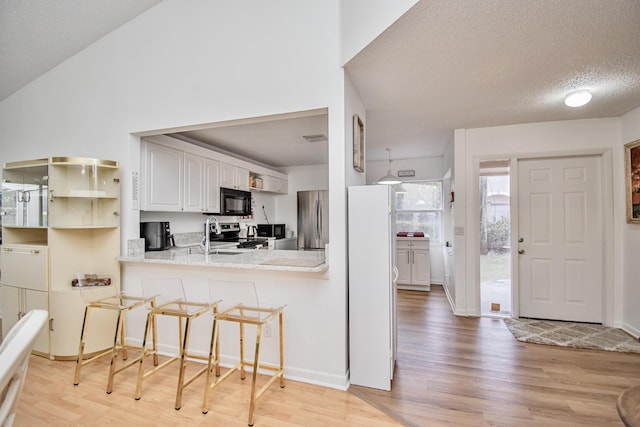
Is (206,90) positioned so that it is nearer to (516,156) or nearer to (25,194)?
(25,194)

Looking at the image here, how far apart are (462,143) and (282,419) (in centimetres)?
371

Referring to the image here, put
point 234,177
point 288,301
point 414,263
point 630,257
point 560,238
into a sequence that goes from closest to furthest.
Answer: point 288,301 → point 630,257 → point 560,238 → point 234,177 → point 414,263

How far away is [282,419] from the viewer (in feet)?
6.44

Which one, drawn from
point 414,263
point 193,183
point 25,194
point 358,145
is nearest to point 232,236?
point 193,183

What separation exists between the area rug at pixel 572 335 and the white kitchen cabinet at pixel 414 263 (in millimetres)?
1698

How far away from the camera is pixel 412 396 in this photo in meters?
2.21

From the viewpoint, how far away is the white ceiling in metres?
1.84

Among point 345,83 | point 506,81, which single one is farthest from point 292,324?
point 506,81

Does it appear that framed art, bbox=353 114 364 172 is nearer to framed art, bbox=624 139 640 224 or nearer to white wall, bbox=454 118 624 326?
white wall, bbox=454 118 624 326

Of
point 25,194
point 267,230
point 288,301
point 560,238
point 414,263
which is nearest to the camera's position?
point 288,301

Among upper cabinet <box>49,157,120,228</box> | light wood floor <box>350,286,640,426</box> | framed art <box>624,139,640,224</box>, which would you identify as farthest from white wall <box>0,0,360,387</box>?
framed art <box>624,139,640,224</box>

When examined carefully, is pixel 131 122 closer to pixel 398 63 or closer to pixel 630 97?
pixel 398 63

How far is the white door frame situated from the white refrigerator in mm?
2199

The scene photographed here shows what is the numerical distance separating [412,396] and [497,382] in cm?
73
